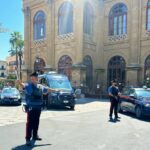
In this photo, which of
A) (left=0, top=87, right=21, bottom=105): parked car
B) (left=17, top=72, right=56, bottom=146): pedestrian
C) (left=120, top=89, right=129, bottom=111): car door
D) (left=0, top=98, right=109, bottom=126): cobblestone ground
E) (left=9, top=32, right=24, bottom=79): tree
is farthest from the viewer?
(left=9, top=32, right=24, bottom=79): tree

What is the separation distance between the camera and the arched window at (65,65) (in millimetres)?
28984

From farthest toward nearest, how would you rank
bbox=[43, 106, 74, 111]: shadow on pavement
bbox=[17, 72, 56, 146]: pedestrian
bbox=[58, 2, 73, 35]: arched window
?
bbox=[58, 2, 73, 35]: arched window, bbox=[43, 106, 74, 111]: shadow on pavement, bbox=[17, 72, 56, 146]: pedestrian

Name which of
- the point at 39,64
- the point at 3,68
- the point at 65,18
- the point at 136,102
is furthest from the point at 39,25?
the point at 3,68

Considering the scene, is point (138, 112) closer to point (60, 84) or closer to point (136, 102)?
point (136, 102)

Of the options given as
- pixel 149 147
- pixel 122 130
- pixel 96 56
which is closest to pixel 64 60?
pixel 96 56

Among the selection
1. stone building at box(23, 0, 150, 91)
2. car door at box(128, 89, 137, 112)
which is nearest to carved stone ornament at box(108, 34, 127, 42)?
stone building at box(23, 0, 150, 91)

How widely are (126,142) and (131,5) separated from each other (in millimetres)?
22158

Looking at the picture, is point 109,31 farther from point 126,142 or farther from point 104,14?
point 126,142

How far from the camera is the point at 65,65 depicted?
96.9 ft

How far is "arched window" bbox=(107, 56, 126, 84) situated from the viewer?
27828 mm

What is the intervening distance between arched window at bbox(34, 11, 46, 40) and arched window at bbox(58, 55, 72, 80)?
4873mm

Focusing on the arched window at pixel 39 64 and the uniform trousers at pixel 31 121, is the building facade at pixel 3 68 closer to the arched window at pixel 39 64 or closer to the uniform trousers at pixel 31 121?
the arched window at pixel 39 64

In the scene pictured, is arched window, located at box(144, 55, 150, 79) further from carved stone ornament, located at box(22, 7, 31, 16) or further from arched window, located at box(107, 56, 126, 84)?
carved stone ornament, located at box(22, 7, 31, 16)

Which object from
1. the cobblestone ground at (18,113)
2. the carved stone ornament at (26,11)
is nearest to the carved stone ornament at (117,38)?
the carved stone ornament at (26,11)
